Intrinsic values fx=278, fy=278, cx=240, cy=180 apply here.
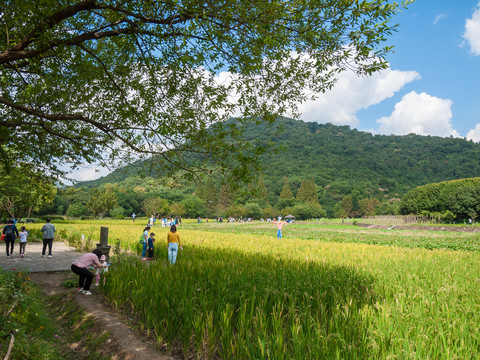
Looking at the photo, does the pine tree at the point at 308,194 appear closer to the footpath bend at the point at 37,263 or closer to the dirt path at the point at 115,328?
the footpath bend at the point at 37,263

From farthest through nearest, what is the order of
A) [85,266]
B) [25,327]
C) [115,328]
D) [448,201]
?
[448,201], [85,266], [115,328], [25,327]

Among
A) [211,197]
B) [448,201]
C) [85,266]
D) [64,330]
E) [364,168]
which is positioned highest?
[364,168]

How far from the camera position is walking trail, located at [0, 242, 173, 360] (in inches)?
161

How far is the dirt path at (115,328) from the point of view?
402 cm

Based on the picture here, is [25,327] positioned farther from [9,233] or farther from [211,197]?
[211,197]

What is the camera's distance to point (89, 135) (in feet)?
26.2

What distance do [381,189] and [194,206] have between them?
10442 cm

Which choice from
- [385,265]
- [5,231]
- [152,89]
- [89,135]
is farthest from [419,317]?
[5,231]

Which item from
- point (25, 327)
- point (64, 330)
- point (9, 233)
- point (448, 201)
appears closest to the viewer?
point (25, 327)

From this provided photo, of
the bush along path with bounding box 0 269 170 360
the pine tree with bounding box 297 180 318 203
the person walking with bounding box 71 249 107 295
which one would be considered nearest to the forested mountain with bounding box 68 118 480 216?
the pine tree with bounding box 297 180 318 203

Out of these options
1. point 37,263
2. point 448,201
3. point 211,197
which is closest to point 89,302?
point 37,263

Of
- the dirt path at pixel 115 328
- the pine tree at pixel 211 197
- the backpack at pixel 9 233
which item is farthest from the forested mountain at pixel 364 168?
the dirt path at pixel 115 328

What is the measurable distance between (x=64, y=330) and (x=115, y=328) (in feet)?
4.44

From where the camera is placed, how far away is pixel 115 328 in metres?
4.88
